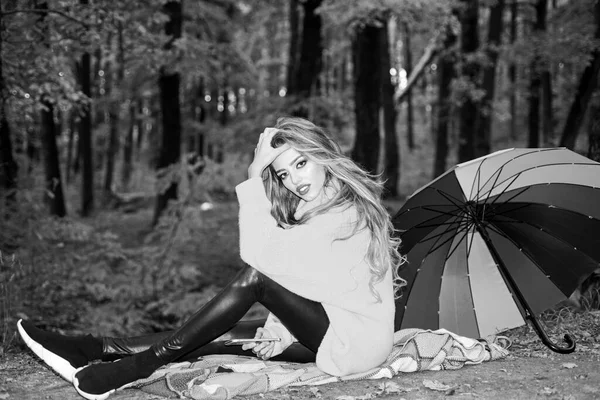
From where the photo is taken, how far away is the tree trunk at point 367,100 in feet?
30.7

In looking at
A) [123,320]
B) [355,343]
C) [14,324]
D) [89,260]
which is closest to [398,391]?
[355,343]

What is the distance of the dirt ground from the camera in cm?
305

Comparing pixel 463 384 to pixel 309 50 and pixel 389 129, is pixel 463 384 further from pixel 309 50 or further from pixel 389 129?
pixel 389 129

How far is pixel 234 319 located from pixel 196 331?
0.21 m

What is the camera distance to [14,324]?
16.1ft

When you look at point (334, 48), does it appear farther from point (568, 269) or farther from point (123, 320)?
point (568, 269)

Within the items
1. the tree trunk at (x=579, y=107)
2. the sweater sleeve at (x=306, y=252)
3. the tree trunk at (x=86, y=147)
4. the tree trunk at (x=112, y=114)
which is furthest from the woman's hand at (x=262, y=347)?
the tree trunk at (x=86, y=147)

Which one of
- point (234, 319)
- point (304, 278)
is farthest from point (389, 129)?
point (234, 319)

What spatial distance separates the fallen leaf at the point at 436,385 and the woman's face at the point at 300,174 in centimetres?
120

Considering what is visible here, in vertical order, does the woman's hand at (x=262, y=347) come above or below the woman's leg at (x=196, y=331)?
below

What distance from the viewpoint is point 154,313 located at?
810cm

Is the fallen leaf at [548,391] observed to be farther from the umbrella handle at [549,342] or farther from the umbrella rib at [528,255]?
the umbrella rib at [528,255]

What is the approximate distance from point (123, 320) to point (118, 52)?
12.0ft

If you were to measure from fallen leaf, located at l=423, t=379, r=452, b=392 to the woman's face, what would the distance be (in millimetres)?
1196
